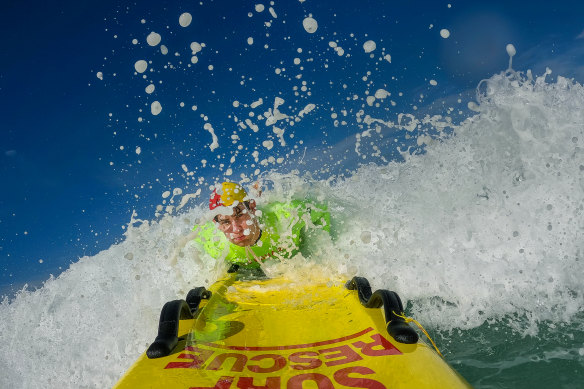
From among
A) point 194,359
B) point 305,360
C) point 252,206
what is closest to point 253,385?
point 305,360

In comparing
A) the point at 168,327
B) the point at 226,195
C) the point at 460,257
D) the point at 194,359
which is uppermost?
the point at 226,195

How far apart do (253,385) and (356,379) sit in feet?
1.81

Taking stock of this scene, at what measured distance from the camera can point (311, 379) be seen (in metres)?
2.02

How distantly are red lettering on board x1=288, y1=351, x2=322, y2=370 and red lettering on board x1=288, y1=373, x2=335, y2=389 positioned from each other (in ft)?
0.33

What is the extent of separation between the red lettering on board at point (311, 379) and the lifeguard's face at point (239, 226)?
3.06 metres

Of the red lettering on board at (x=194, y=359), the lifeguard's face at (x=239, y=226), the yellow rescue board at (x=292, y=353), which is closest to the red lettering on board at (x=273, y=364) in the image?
the yellow rescue board at (x=292, y=353)

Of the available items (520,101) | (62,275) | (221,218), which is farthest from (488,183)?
(62,275)

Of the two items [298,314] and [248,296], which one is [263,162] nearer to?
[248,296]

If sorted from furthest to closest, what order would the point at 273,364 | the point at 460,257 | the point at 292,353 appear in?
the point at 460,257
the point at 292,353
the point at 273,364

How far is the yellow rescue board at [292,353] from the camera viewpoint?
197 cm

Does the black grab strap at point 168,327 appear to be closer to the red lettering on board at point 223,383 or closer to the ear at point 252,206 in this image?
the red lettering on board at point 223,383

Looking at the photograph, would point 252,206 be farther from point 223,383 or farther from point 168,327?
point 223,383

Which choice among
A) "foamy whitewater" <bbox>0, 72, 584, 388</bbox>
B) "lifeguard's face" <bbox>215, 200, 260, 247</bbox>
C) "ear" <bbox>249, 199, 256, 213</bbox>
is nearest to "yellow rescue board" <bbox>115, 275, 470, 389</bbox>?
"foamy whitewater" <bbox>0, 72, 584, 388</bbox>

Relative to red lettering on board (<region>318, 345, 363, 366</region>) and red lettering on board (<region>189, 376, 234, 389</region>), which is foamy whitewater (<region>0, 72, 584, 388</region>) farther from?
red lettering on board (<region>189, 376, 234, 389</region>)
